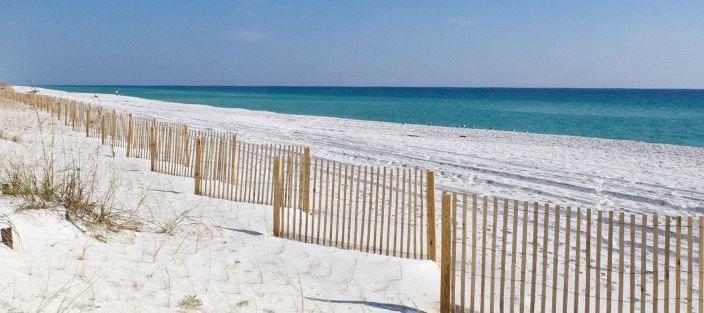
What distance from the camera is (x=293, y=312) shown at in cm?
452

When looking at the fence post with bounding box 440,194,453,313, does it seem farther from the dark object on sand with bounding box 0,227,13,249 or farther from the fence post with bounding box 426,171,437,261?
the dark object on sand with bounding box 0,227,13,249

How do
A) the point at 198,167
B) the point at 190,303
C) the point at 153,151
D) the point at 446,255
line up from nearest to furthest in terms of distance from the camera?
the point at 190,303
the point at 446,255
the point at 198,167
the point at 153,151

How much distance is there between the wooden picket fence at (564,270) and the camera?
412cm

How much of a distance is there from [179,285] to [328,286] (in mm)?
1244

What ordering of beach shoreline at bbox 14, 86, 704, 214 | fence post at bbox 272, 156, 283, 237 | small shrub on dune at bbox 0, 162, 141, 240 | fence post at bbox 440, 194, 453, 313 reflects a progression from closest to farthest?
1. fence post at bbox 440, 194, 453, 313
2. small shrub on dune at bbox 0, 162, 141, 240
3. fence post at bbox 272, 156, 283, 237
4. beach shoreline at bbox 14, 86, 704, 214

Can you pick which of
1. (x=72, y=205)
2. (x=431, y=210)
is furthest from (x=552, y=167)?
(x=72, y=205)

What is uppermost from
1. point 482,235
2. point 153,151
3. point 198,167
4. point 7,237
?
point 153,151

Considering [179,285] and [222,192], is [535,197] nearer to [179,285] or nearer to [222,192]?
[222,192]

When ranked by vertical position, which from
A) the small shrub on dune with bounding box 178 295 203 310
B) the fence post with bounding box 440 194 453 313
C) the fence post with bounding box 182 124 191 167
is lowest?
the small shrub on dune with bounding box 178 295 203 310

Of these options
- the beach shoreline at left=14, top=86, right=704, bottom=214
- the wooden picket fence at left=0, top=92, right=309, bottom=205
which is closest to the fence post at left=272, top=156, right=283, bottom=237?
the wooden picket fence at left=0, top=92, right=309, bottom=205

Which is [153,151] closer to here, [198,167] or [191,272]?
[198,167]

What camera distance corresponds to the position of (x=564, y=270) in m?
4.50

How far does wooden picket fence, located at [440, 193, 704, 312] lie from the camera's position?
162 inches

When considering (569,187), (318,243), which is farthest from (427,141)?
(318,243)
